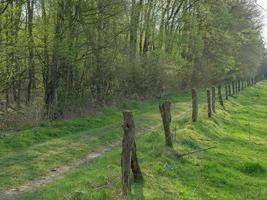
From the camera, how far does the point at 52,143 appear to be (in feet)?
53.1

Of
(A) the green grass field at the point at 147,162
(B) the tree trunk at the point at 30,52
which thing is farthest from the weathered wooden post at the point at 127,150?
(B) the tree trunk at the point at 30,52

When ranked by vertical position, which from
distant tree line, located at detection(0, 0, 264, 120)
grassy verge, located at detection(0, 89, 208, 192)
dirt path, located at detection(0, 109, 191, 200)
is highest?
distant tree line, located at detection(0, 0, 264, 120)

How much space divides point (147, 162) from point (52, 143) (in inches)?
202

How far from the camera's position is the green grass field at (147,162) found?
10.1m

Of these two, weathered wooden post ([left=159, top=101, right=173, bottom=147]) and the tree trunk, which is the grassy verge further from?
the tree trunk

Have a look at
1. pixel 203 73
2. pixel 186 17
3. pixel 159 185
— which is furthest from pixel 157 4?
pixel 159 185

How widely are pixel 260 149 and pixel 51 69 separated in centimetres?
1163

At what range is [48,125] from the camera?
63.8 ft

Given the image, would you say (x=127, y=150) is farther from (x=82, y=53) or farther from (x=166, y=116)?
(x=82, y=53)

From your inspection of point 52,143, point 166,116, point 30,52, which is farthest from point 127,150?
point 30,52

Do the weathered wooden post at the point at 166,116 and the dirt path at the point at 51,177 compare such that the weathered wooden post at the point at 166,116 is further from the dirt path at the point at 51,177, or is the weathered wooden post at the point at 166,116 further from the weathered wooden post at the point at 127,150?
the weathered wooden post at the point at 127,150

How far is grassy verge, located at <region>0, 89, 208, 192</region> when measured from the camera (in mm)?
12000

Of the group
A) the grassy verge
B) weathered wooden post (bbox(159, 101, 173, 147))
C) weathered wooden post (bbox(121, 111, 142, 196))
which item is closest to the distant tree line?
the grassy verge

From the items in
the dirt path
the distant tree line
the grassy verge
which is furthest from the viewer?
the distant tree line
